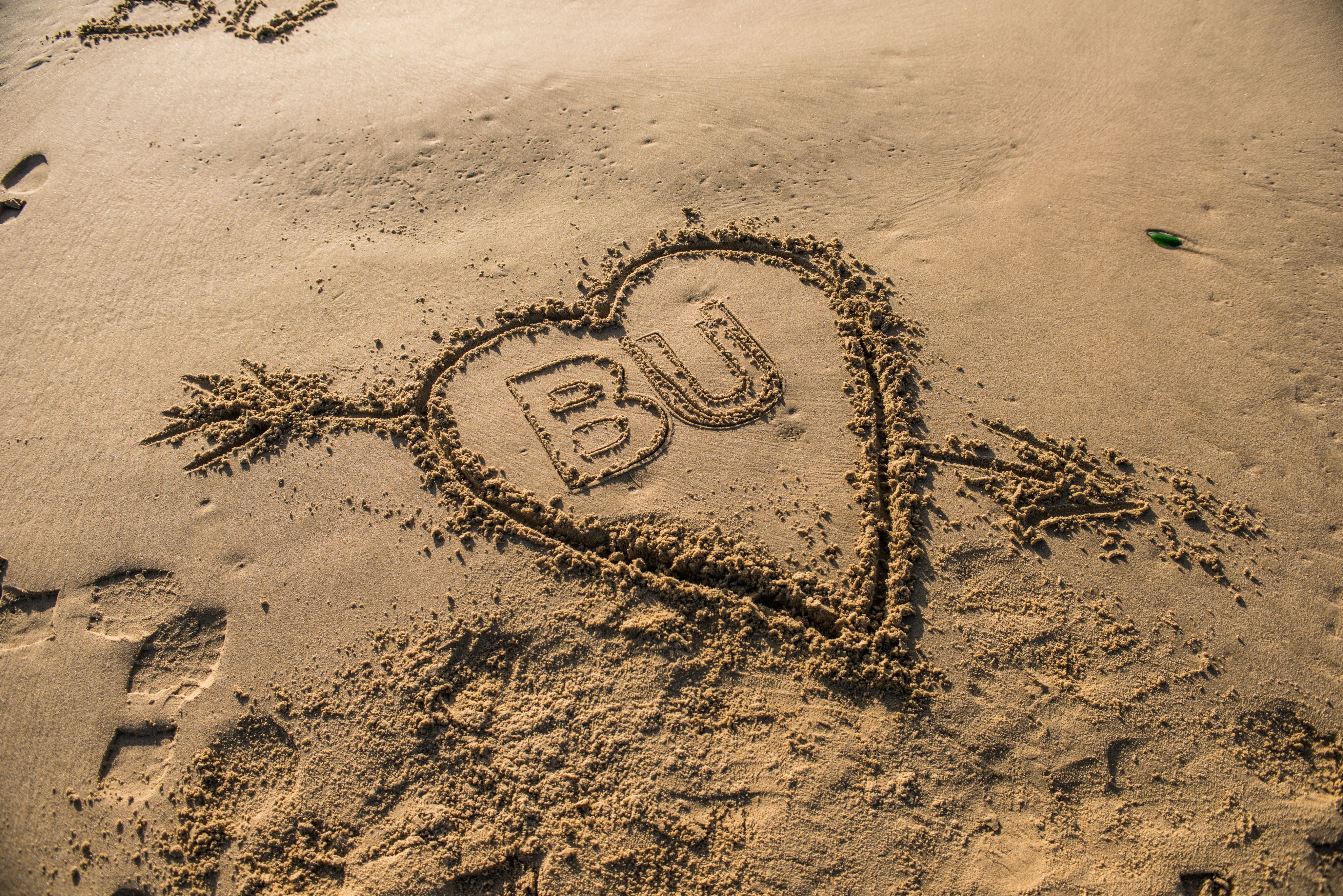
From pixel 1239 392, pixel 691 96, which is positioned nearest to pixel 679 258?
pixel 691 96

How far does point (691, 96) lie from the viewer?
14.7ft

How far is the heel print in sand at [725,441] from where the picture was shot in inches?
110

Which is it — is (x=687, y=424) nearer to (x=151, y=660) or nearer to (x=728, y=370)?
(x=728, y=370)

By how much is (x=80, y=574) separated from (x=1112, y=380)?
4612 mm

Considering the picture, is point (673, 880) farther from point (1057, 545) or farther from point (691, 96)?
point (691, 96)

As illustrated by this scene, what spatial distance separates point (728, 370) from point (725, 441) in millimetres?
402

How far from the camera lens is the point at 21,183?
4.40 meters

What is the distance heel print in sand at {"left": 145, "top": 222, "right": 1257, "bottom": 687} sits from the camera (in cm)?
279

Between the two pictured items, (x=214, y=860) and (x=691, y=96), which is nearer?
(x=214, y=860)

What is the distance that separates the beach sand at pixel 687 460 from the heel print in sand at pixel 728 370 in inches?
0.9

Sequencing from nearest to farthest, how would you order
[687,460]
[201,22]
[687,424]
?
[687,460] < [687,424] < [201,22]

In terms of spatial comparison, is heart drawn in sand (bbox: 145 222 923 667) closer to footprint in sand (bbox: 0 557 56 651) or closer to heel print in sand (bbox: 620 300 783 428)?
heel print in sand (bbox: 620 300 783 428)

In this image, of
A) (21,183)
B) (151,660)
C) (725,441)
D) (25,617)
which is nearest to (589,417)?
(725,441)

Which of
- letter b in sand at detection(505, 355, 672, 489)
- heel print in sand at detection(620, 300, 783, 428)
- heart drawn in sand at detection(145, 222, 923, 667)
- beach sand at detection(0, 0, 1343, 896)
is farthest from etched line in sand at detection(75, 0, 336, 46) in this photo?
heel print in sand at detection(620, 300, 783, 428)
